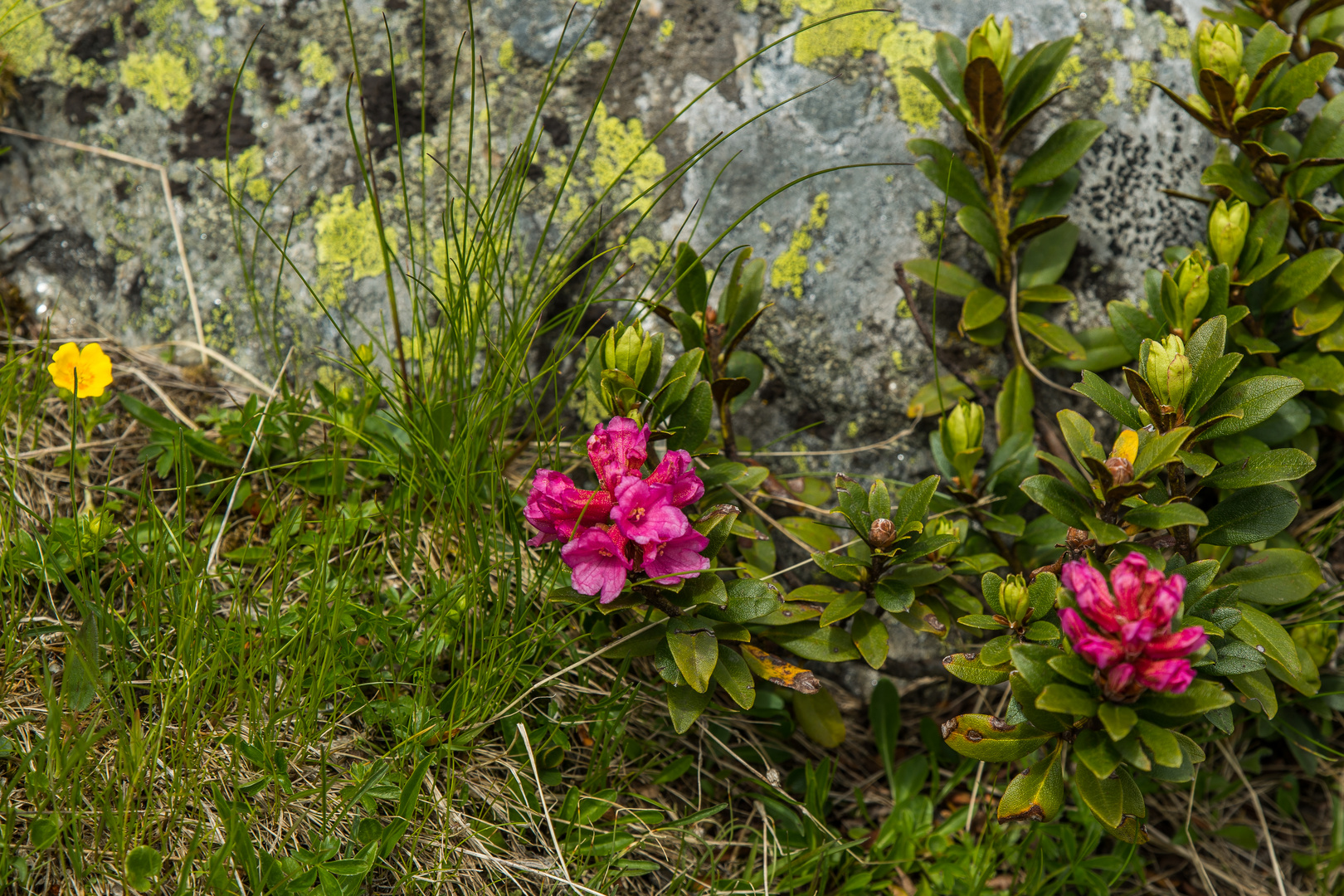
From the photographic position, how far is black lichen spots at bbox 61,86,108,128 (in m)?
2.35

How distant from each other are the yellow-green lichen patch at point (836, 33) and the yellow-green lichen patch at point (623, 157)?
1.43ft

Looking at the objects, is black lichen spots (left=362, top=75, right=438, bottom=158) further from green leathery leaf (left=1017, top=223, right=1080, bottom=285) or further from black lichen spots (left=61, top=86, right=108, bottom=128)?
green leathery leaf (left=1017, top=223, right=1080, bottom=285)

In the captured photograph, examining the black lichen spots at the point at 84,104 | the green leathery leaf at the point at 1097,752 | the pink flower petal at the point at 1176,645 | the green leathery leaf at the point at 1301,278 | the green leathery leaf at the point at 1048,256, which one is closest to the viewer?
the pink flower petal at the point at 1176,645

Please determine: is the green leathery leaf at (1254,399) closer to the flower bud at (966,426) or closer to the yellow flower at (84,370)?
the flower bud at (966,426)

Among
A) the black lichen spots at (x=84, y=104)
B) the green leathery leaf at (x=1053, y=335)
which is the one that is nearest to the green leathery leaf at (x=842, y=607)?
the green leathery leaf at (x=1053, y=335)

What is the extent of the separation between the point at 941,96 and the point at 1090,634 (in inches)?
49.6

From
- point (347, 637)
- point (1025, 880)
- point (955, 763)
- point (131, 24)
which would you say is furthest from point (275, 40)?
point (1025, 880)

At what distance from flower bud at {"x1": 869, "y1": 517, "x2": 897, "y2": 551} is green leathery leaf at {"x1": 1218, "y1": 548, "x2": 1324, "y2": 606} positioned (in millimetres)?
742

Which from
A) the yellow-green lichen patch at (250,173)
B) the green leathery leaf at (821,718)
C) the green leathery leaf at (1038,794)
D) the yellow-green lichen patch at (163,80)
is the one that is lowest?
the green leathery leaf at (821,718)

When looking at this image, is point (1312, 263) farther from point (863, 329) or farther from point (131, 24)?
point (131, 24)

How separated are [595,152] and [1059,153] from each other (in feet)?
3.68

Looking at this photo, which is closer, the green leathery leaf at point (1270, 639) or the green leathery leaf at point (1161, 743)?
the green leathery leaf at point (1161, 743)

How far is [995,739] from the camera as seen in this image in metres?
1.52

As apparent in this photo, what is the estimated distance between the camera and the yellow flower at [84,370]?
1886 mm
